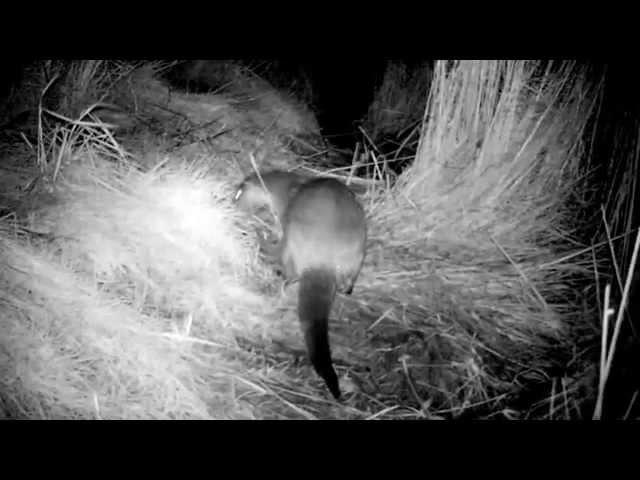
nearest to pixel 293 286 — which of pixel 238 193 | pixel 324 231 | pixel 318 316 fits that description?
pixel 324 231

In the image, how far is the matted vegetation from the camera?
222 centimetres

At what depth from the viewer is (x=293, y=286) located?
282 cm

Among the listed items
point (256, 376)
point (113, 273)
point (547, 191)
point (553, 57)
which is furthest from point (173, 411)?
point (553, 57)

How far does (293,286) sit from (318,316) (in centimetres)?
53

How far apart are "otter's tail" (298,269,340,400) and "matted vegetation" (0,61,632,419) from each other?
208mm

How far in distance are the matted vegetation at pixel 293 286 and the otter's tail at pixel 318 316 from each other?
8.2 inches

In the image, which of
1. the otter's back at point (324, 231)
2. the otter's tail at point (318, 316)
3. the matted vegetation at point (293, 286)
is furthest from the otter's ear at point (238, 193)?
the otter's tail at point (318, 316)

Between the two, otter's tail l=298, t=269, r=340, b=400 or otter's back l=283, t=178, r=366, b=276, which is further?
otter's back l=283, t=178, r=366, b=276

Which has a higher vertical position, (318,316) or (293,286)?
(318,316)

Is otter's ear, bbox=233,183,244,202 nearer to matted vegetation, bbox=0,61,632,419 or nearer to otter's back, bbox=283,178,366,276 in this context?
matted vegetation, bbox=0,61,632,419

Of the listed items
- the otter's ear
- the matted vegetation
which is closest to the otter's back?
the matted vegetation

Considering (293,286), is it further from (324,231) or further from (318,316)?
(318,316)

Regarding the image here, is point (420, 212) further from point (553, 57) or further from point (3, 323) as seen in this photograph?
point (3, 323)

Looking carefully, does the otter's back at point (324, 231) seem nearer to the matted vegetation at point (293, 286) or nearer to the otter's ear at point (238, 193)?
the matted vegetation at point (293, 286)
